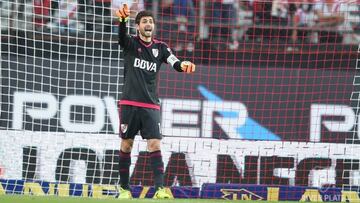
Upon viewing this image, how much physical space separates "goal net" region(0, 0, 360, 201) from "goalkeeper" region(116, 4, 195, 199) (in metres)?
2.49

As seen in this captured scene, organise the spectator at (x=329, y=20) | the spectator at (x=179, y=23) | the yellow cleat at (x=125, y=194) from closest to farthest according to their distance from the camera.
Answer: the yellow cleat at (x=125, y=194) → the spectator at (x=179, y=23) → the spectator at (x=329, y=20)

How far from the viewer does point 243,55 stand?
11.7m

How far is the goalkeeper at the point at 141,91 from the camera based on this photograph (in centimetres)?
809

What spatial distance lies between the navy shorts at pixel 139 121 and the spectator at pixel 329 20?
16.4 ft

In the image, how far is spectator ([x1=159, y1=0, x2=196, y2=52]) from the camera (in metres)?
11.7

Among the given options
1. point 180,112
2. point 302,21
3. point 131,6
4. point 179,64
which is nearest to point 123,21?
point 179,64

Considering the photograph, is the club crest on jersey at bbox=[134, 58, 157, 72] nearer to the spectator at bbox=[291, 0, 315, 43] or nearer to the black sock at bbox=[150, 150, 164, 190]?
the black sock at bbox=[150, 150, 164, 190]

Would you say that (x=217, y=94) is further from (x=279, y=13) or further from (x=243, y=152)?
(x=279, y=13)

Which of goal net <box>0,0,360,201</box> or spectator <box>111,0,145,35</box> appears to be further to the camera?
spectator <box>111,0,145,35</box>

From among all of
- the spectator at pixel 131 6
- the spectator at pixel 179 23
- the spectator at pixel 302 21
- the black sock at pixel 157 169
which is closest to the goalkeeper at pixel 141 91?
the black sock at pixel 157 169

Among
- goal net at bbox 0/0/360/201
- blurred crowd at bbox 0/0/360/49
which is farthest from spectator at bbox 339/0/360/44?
goal net at bbox 0/0/360/201

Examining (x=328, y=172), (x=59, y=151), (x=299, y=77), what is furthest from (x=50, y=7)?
(x=328, y=172)

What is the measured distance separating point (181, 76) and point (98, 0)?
5.37 feet

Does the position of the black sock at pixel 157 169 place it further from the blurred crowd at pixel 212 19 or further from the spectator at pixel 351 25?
the spectator at pixel 351 25
